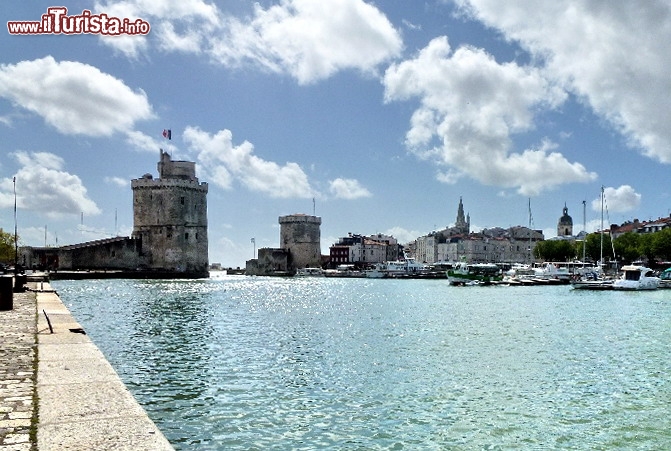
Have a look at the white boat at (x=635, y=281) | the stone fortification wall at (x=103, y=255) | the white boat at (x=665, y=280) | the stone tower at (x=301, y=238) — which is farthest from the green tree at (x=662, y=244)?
the stone fortification wall at (x=103, y=255)

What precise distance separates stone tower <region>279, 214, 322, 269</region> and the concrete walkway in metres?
103

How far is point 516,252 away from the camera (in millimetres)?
163875

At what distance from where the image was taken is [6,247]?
7156 cm

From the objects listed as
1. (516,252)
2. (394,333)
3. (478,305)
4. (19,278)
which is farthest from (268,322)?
(516,252)

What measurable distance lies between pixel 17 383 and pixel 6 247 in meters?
72.9

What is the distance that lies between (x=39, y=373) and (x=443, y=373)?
8.60 metres

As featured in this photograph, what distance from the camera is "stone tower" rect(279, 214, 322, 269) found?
114 meters

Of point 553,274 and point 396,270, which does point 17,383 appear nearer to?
point 553,274

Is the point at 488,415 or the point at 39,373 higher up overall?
the point at 39,373

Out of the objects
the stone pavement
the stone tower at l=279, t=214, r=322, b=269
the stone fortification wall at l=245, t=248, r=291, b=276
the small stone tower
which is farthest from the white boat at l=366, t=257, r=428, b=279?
the stone pavement

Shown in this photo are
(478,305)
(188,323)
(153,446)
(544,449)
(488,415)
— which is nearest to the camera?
(153,446)

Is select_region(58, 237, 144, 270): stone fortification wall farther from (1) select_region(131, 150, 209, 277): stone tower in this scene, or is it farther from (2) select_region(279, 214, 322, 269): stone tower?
(2) select_region(279, 214, 322, 269): stone tower

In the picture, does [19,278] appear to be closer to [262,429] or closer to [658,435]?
[262,429]

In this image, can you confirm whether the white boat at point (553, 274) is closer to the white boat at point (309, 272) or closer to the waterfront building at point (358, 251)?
the white boat at point (309, 272)
